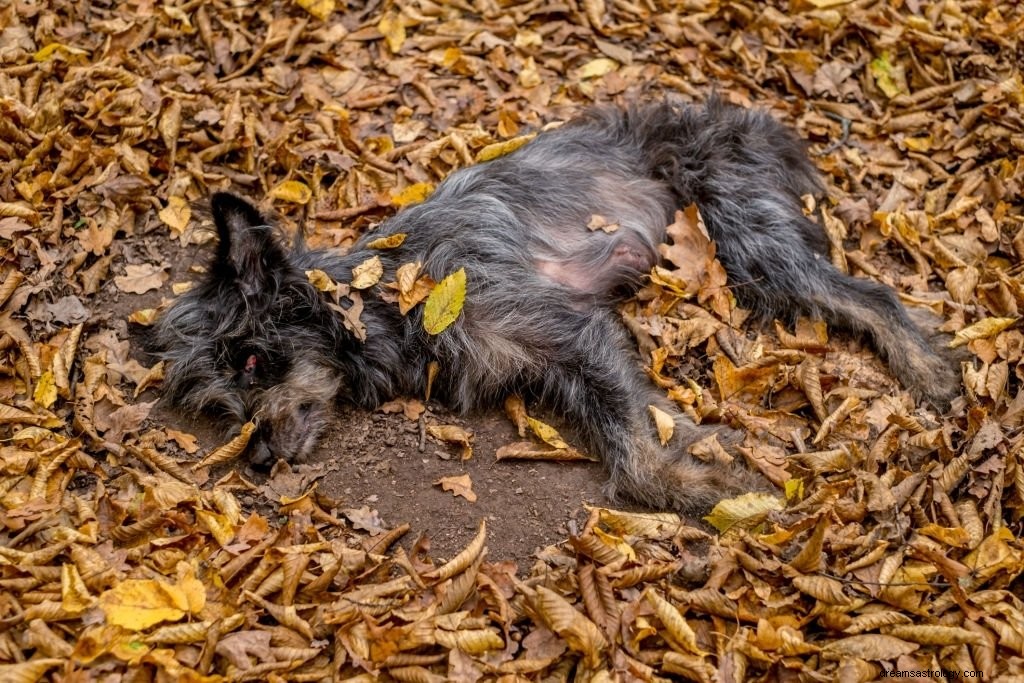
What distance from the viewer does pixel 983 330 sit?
5.55 meters

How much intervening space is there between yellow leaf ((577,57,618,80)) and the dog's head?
3.19 metres

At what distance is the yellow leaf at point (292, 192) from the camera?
6.45 meters

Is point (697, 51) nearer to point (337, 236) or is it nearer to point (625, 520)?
point (337, 236)

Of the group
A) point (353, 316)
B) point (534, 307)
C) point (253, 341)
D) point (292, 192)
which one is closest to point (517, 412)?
point (534, 307)

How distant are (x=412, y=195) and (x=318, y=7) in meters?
2.21

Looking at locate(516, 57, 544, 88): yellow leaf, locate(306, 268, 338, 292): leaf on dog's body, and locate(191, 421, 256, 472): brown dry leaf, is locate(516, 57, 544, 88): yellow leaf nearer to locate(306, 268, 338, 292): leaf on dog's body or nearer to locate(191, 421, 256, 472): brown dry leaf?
locate(306, 268, 338, 292): leaf on dog's body

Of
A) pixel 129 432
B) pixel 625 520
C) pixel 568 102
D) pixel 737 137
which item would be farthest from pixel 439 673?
pixel 568 102

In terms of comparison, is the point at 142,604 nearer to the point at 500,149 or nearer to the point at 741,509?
the point at 741,509

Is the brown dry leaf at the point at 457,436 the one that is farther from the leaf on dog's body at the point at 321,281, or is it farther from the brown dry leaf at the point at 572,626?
the brown dry leaf at the point at 572,626

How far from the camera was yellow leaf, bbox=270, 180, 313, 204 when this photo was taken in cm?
645

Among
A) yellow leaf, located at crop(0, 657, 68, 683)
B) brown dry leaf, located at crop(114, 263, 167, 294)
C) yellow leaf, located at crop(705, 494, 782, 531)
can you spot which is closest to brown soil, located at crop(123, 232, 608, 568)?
brown dry leaf, located at crop(114, 263, 167, 294)

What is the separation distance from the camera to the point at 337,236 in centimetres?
626

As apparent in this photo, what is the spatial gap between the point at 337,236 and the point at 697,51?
3.52 m

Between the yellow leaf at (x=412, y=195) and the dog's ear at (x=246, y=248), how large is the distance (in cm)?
112
